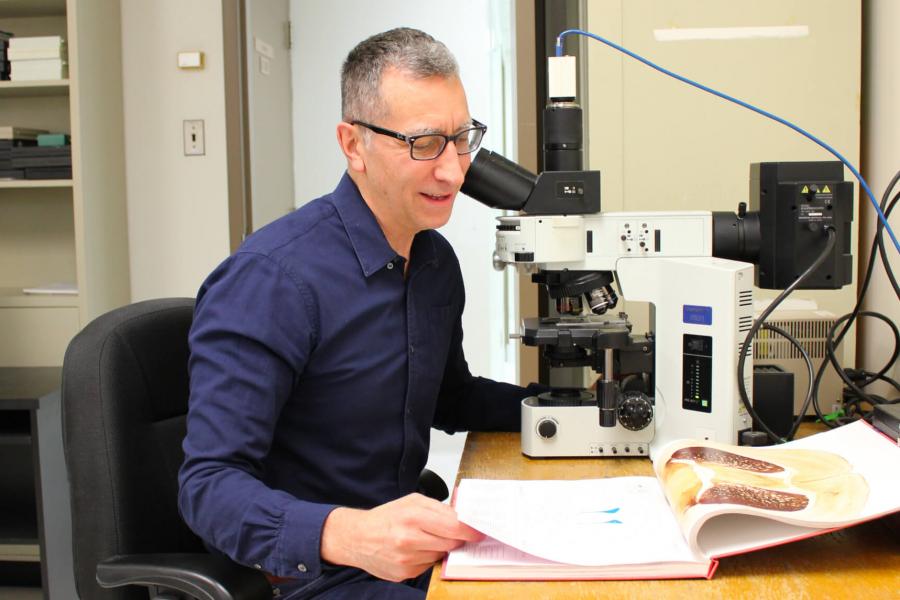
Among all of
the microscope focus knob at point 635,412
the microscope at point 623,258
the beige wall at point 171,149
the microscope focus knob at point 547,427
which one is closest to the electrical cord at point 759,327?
the microscope at point 623,258

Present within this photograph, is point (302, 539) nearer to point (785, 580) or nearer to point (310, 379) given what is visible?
point (310, 379)

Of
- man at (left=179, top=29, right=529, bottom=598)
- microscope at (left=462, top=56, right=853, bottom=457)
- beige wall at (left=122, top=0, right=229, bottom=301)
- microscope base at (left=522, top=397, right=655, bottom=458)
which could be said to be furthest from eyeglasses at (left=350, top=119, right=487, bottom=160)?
beige wall at (left=122, top=0, right=229, bottom=301)

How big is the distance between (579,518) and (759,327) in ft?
1.53

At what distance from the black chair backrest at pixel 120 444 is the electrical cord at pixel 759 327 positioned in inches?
32.2

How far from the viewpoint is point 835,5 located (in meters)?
1.71

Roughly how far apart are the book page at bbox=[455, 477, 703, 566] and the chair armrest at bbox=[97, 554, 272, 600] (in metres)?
0.28

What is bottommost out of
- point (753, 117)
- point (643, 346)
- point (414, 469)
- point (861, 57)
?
point (414, 469)

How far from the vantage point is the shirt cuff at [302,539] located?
0.89 metres

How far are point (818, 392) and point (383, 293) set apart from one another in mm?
773

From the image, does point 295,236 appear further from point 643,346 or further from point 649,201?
point 649,201

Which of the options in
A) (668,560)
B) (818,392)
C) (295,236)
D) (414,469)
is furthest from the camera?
(818,392)

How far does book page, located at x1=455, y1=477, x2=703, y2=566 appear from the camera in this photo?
0.78 metres

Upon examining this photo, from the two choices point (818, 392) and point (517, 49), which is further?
point (517, 49)

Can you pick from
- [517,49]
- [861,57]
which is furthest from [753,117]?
[517,49]
